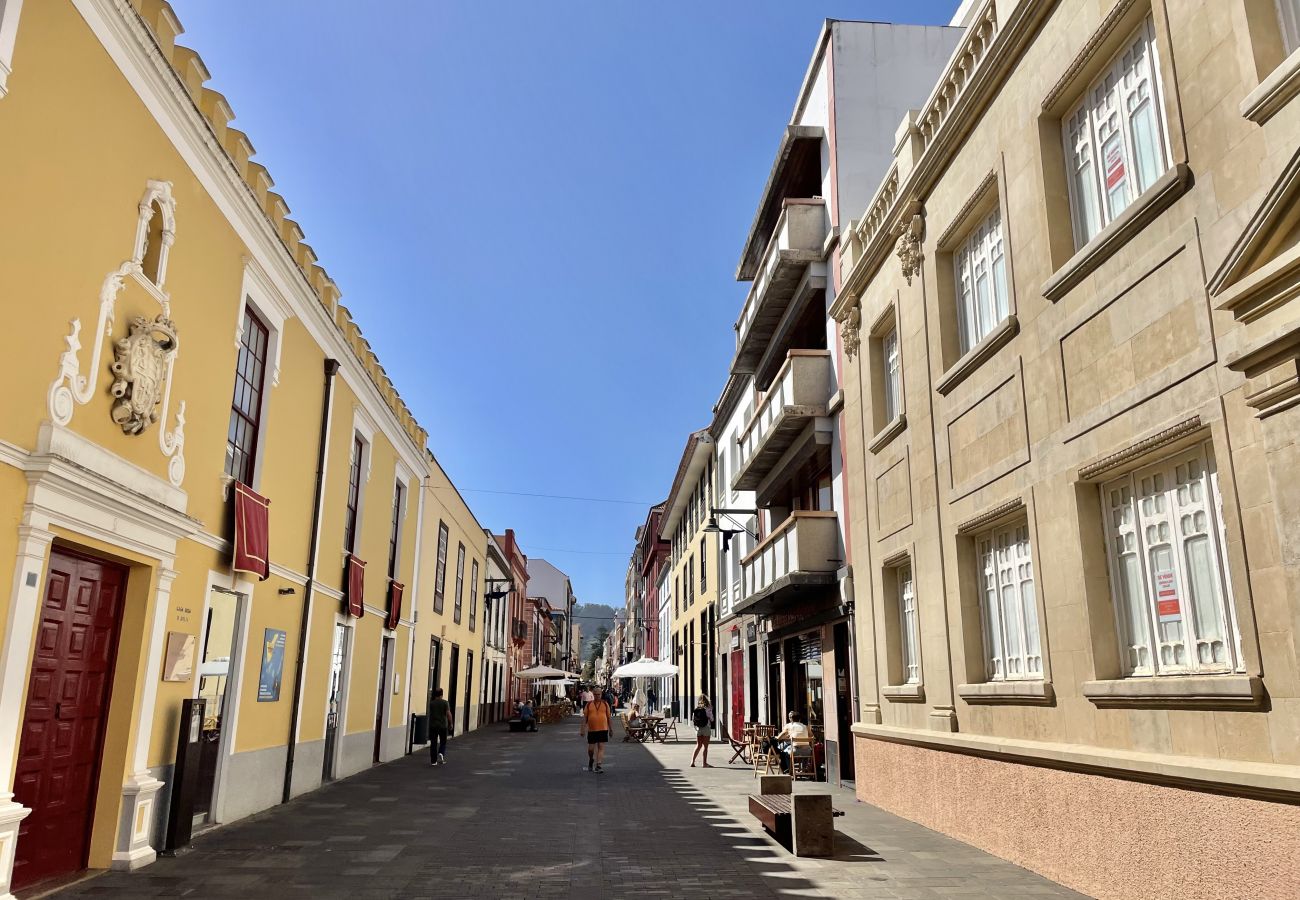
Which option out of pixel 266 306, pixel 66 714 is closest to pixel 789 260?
pixel 266 306

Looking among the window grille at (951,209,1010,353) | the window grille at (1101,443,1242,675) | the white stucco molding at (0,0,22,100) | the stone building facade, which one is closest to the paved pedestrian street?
the stone building facade

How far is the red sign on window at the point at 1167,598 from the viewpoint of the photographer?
20.8 ft

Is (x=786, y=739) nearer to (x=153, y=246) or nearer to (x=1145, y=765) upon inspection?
(x=1145, y=765)

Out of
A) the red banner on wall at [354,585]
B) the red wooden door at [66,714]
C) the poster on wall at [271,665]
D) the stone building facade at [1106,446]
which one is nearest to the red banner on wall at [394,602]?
the red banner on wall at [354,585]

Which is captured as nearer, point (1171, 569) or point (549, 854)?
point (1171, 569)

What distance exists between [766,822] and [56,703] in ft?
21.7

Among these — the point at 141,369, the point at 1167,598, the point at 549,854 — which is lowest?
the point at 549,854

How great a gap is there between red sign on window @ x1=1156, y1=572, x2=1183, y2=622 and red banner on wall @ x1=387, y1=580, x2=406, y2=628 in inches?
598

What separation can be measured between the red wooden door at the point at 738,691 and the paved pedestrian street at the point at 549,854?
34.8 ft

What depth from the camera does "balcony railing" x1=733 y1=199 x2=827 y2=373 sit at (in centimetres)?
1658

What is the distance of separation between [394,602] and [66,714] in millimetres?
11391

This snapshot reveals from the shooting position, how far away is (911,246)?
11.1 m

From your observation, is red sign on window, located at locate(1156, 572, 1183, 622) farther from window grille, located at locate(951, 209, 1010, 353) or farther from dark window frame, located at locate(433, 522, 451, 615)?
dark window frame, located at locate(433, 522, 451, 615)

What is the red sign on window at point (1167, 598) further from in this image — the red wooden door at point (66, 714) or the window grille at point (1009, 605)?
the red wooden door at point (66, 714)
